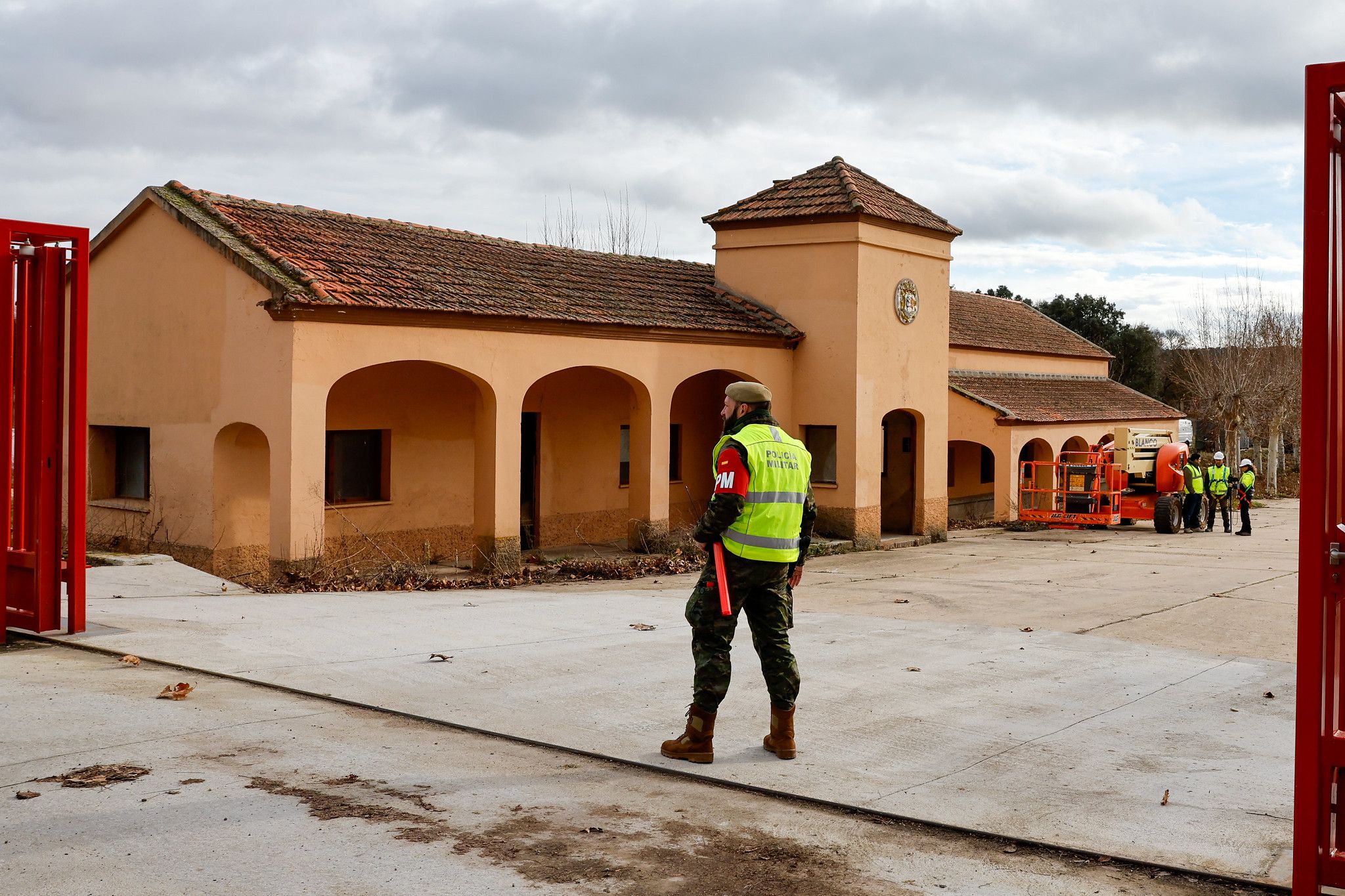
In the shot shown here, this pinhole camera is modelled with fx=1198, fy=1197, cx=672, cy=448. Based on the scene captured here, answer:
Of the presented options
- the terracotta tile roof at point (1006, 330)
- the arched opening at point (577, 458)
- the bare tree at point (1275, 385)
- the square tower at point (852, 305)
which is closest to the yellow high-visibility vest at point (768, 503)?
the arched opening at point (577, 458)

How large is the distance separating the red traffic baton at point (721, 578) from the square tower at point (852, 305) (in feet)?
48.6

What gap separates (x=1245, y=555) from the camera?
19.3 m

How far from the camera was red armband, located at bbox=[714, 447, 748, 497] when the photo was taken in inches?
241

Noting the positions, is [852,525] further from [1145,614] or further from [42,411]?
[42,411]

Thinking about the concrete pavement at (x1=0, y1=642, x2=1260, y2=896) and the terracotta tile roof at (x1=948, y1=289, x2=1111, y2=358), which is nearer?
the concrete pavement at (x1=0, y1=642, x2=1260, y2=896)

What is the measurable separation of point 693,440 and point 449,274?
7.04 m

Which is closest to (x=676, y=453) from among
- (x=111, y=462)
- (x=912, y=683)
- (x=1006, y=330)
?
(x=111, y=462)

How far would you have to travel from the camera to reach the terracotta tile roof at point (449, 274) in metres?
15.1

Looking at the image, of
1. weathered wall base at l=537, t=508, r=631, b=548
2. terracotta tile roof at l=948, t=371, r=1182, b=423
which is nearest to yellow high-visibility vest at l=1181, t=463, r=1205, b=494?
terracotta tile roof at l=948, t=371, r=1182, b=423

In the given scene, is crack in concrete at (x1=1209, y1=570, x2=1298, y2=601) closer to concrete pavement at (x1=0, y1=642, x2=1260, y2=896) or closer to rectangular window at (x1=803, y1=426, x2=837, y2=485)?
rectangular window at (x1=803, y1=426, x2=837, y2=485)

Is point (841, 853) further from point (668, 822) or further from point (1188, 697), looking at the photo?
point (1188, 697)

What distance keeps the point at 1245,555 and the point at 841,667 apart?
43.4 feet

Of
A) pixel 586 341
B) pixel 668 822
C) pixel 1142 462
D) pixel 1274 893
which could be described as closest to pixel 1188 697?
pixel 1274 893

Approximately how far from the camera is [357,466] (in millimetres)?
17328
